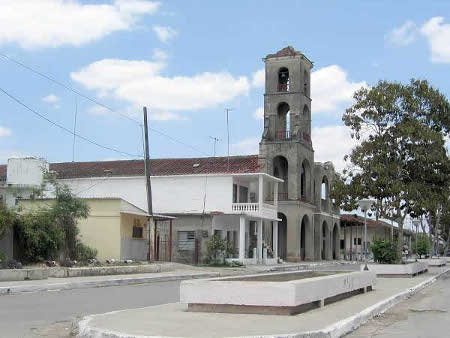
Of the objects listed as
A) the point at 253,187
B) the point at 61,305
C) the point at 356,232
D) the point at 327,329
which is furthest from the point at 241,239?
the point at 356,232

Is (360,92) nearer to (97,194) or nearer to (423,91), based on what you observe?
(423,91)

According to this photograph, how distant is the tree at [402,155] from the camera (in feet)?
104

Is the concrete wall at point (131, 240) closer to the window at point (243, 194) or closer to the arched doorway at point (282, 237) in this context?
the window at point (243, 194)

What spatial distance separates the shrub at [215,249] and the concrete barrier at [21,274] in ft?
53.1

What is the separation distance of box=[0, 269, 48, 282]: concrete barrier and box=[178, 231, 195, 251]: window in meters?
20.1

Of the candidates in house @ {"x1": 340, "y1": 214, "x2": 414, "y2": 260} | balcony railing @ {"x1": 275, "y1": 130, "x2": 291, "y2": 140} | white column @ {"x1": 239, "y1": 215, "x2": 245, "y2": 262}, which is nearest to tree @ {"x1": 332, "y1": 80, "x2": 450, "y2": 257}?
white column @ {"x1": 239, "y1": 215, "x2": 245, "y2": 262}

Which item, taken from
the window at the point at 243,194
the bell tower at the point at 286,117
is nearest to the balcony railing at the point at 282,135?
the bell tower at the point at 286,117

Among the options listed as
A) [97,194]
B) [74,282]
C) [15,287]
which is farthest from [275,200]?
[15,287]

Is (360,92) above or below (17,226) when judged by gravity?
above

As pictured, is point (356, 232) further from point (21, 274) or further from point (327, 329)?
point (327, 329)

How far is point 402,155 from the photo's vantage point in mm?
32812

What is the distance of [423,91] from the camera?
3234 cm

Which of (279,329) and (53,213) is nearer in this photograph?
(279,329)

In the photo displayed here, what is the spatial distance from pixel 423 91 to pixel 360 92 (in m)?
3.07
